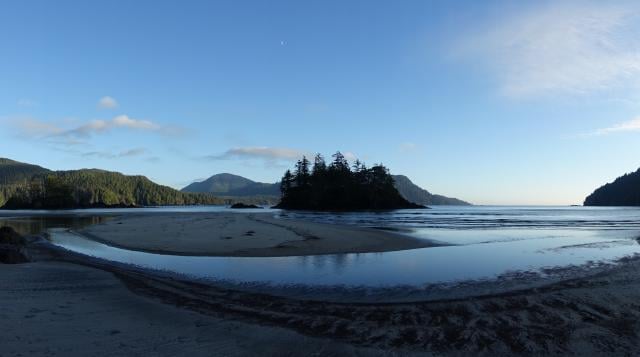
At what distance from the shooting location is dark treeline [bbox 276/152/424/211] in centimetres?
14725

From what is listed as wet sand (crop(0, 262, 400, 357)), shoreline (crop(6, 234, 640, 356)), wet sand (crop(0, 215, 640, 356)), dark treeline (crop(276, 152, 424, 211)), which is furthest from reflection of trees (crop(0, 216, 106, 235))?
dark treeline (crop(276, 152, 424, 211))

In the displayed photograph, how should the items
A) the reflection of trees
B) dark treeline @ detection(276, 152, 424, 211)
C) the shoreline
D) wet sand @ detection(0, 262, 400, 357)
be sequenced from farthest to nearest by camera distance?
dark treeline @ detection(276, 152, 424, 211)
the reflection of trees
the shoreline
wet sand @ detection(0, 262, 400, 357)

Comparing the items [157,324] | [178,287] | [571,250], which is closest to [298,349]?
[157,324]

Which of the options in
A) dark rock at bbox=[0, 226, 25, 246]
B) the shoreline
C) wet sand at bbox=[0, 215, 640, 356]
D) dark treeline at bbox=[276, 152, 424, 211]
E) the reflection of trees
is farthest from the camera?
dark treeline at bbox=[276, 152, 424, 211]

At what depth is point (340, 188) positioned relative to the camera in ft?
486

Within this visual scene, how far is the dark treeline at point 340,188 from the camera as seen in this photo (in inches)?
5797

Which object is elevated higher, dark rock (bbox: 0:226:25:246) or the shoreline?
dark rock (bbox: 0:226:25:246)

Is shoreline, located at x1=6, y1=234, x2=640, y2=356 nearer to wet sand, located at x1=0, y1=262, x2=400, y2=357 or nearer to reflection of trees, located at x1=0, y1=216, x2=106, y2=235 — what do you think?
wet sand, located at x1=0, y1=262, x2=400, y2=357

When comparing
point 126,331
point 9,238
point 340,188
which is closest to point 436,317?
point 126,331

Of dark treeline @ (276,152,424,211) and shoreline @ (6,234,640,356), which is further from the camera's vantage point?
dark treeline @ (276,152,424,211)

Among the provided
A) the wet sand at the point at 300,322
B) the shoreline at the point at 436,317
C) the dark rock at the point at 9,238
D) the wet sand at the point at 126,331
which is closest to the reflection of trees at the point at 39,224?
the dark rock at the point at 9,238

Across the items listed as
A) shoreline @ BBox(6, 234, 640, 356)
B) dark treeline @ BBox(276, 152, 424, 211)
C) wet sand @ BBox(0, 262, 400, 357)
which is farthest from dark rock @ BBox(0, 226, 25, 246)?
dark treeline @ BBox(276, 152, 424, 211)

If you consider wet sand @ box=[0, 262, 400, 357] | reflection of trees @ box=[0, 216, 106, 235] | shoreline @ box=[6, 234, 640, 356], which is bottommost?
shoreline @ box=[6, 234, 640, 356]

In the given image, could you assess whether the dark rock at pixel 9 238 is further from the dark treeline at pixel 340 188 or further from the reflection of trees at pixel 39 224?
the dark treeline at pixel 340 188
